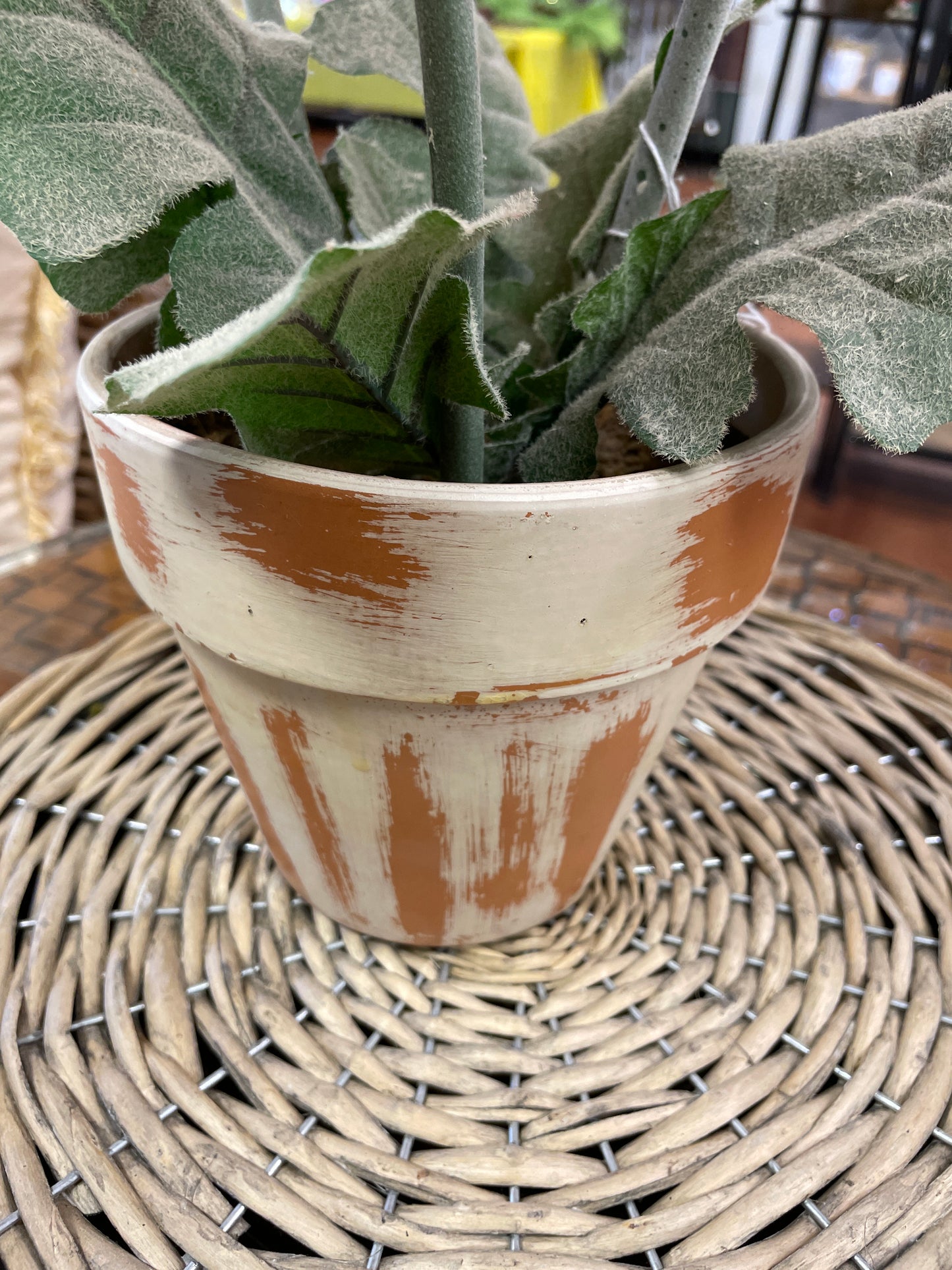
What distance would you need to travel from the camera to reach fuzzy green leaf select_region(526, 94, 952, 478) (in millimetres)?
193

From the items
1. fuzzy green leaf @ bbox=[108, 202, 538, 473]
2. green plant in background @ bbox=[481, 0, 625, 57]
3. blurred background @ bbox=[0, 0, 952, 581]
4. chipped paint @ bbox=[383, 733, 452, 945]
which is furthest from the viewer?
green plant in background @ bbox=[481, 0, 625, 57]

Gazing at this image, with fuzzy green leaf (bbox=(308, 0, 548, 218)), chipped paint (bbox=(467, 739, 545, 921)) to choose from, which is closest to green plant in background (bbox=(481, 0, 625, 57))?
fuzzy green leaf (bbox=(308, 0, 548, 218))

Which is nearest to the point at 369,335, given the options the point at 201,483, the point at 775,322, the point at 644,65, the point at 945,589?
the point at 201,483

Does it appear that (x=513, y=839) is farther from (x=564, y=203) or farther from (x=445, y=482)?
(x=564, y=203)

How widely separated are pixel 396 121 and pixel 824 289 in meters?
0.20

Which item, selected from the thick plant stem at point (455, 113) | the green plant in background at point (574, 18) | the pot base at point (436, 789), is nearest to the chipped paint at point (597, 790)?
the pot base at point (436, 789)

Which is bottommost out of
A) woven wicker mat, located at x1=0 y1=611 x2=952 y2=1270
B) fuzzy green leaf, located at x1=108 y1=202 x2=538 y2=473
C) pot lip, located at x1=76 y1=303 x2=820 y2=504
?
woven wicker mat, located at x1=0 y1=611 x2=952 y2=1270

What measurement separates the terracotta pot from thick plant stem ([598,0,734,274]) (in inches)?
2.4

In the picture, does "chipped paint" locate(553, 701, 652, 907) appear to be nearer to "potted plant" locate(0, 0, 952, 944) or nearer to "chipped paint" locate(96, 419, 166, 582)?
"potted plant" locate(0, 0, 952, 944)

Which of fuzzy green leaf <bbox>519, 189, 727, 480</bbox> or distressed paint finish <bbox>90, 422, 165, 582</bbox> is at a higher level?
fuzzy green leaf <bbox>519, 189, 727, 480</bbox>

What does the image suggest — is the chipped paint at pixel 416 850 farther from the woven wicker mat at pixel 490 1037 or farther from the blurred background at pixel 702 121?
the blurred background at pixel 702 121

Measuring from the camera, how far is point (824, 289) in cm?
20

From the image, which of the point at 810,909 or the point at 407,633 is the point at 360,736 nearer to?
the point at 407,633

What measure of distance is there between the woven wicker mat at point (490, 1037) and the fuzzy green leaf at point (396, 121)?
0.79ft
